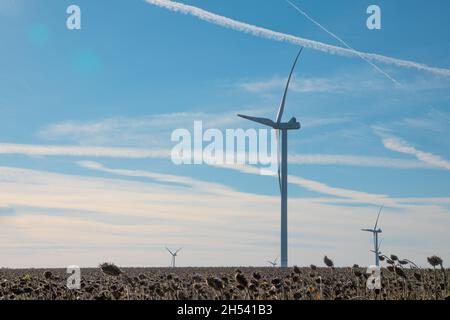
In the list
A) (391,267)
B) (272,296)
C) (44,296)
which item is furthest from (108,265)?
(391,267)

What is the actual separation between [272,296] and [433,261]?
3846 millimetres
